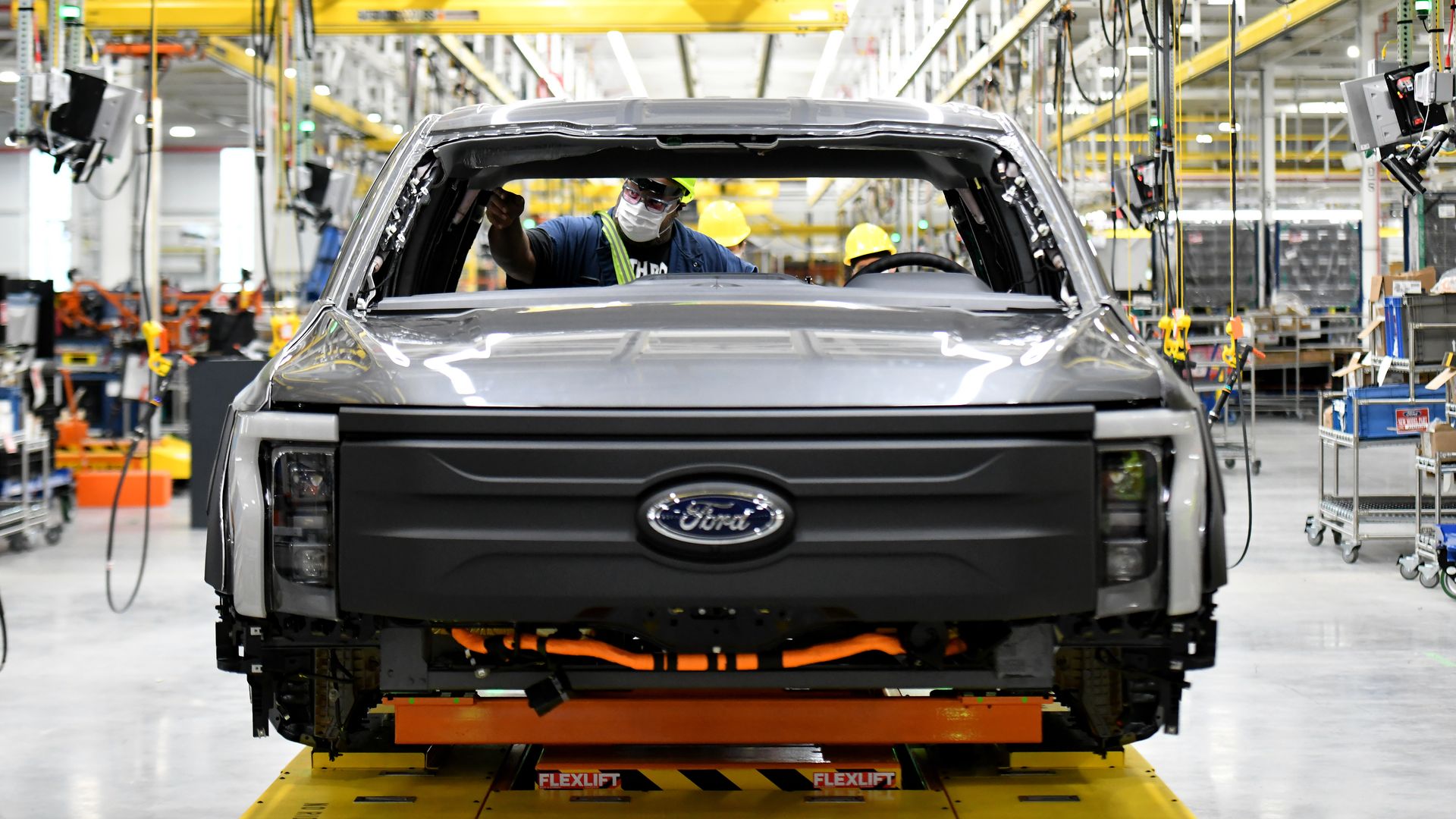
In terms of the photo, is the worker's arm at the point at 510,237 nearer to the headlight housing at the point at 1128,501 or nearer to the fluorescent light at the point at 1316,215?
the headlight housing at the point at 1128,501

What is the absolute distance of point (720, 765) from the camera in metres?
2.65

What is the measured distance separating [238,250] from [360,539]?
77.7 ft

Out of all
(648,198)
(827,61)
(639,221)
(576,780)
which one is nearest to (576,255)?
(639,221)

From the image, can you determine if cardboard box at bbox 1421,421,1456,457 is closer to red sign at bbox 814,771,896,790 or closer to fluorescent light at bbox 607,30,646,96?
red sign at bbox 814,771,896,790

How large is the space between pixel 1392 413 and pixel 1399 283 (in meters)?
1.21

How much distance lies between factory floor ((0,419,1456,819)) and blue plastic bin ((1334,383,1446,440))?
2.33ft

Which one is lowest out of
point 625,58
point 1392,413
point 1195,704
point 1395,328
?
point 1195,704

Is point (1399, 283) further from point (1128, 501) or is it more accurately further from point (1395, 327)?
point (1128, 501)

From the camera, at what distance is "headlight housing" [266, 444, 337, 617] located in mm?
2094

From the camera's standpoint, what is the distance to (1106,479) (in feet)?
6.86

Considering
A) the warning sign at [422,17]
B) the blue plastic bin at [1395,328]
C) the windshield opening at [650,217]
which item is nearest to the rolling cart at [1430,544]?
the blue plastic bin at [1395,328]

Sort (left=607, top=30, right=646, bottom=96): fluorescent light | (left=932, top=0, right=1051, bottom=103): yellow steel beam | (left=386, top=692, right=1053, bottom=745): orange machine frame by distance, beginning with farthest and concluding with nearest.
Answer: (left=607, top=30, right=646, bottom=96): fluorescent light < (left=932, top=0, right=1051, bottom=103): yellow steel beam < (left=386, top=692, right=1053, bottom=745): orange machine frame

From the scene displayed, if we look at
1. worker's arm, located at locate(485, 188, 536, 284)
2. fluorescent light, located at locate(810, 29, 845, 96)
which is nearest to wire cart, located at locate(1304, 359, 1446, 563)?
worker's arm, located at locate(485, 188, 536, 284)

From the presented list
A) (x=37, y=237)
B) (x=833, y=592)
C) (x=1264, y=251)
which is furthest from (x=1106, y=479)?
(x=37, y=237)
